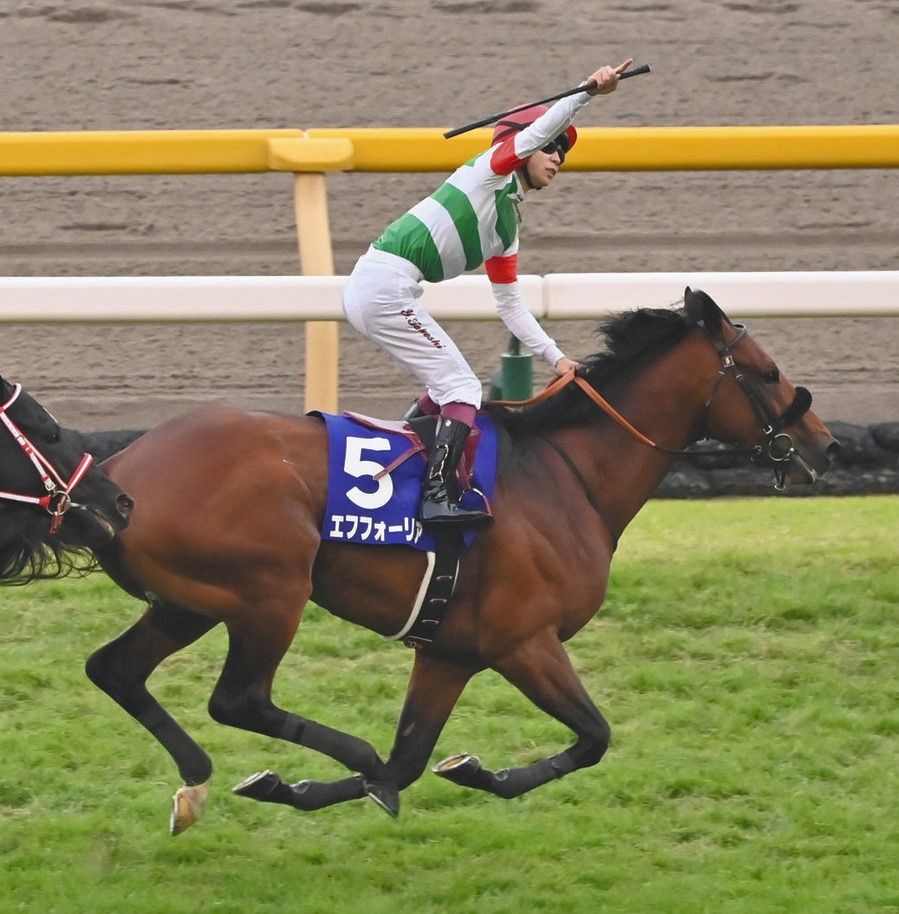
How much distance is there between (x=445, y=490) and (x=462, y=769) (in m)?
0.69

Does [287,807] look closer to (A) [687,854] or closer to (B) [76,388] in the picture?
(A) [687,854]

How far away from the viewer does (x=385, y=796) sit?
4375 mm

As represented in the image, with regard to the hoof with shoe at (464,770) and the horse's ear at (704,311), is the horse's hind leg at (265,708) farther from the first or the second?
the horse's ear at (704,311)

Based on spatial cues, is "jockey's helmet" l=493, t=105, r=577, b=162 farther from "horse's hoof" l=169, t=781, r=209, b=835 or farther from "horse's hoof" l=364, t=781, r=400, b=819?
"horse's hoof" l=169, t=781, r=209, b=835

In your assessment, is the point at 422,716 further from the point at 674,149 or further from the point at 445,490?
the point at 674,149

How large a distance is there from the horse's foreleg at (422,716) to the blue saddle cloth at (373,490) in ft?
1.13

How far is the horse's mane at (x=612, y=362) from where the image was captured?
4.70 metres

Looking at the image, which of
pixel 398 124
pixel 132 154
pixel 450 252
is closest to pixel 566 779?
pixel 450 252

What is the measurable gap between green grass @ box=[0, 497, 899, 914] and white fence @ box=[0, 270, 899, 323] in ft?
3.19

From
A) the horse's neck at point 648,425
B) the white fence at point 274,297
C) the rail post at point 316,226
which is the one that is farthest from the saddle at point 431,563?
the rail post at point 316,226

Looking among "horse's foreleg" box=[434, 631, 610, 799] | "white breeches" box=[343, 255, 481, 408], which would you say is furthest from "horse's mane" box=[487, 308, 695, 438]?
"horse's foreleg" box=[434, 631, 610, 799]

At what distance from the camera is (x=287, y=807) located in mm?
4805

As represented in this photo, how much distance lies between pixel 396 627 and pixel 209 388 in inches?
140

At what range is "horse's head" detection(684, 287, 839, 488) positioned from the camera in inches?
186
